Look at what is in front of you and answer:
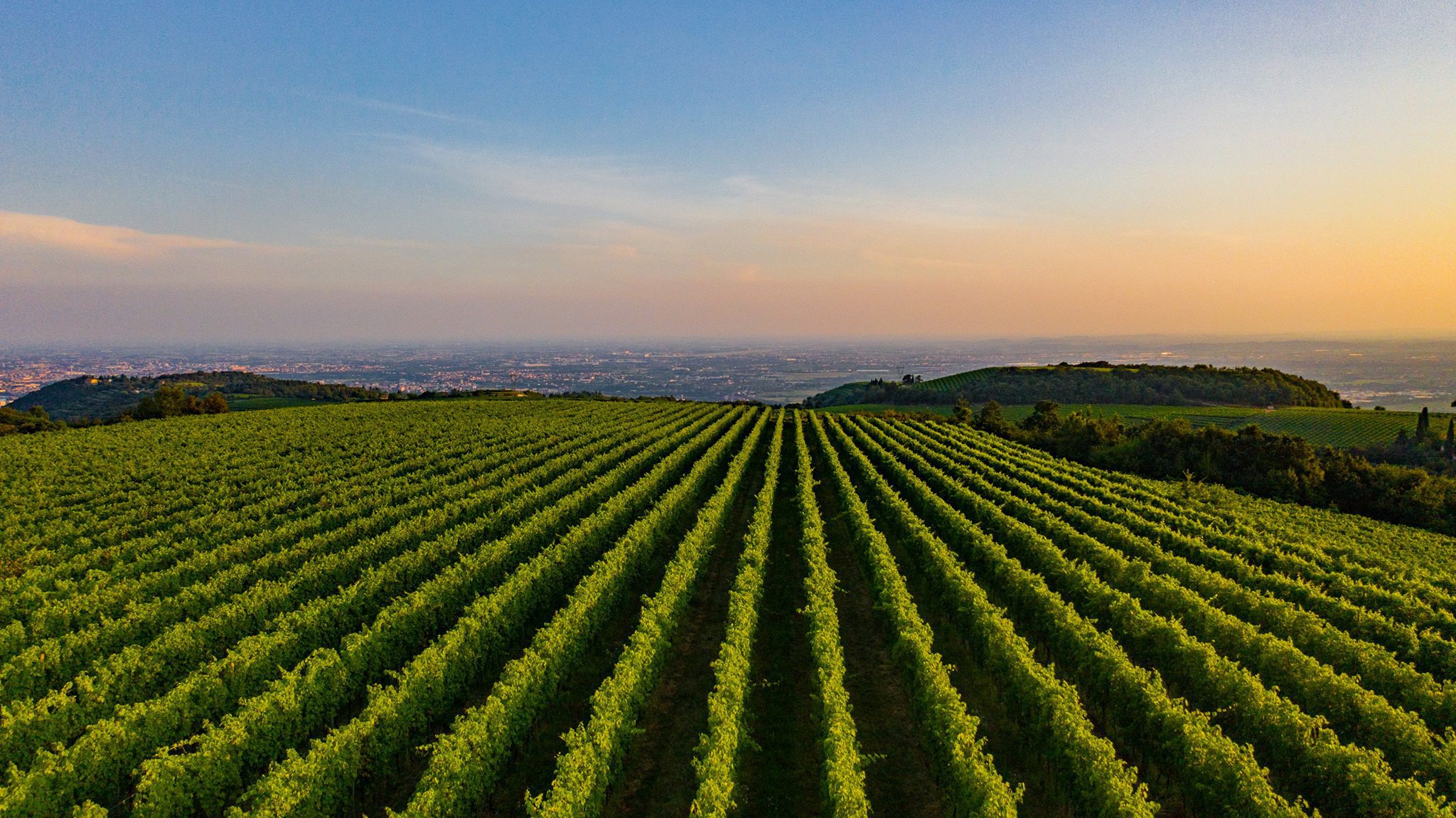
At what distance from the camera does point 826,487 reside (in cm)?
3203

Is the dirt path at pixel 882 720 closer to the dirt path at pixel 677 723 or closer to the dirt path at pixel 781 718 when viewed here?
the dirt path at pixel 781 718

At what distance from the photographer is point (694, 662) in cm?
1363

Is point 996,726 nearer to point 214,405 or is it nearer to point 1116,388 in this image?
point 214,405

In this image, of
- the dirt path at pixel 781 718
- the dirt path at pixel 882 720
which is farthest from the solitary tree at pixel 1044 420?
the dirt path at pixel 781 718

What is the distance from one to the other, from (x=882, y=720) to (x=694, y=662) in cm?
428

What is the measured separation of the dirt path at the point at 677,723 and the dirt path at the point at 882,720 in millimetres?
3013

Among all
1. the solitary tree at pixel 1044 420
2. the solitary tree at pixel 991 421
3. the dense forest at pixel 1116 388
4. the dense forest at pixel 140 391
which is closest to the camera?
the solitary tree at pixel 1044 420

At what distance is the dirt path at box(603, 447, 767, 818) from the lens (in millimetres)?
9492

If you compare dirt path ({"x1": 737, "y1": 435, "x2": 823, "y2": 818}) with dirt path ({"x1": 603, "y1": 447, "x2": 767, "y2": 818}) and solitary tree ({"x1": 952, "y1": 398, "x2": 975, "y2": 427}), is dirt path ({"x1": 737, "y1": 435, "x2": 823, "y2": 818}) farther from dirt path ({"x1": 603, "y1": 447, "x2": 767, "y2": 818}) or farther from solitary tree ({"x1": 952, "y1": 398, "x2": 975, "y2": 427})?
solitary tree ({"x1": 952, "y1": 398, "x2": 975, "y2": 427})

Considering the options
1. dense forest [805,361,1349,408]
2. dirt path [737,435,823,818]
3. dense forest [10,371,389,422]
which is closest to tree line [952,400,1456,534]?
dirt path [737,435,823,818]

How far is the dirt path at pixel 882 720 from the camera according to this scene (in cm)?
955

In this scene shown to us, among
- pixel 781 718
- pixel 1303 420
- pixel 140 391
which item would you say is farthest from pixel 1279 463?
pixel 140 391

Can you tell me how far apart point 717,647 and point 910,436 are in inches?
1508

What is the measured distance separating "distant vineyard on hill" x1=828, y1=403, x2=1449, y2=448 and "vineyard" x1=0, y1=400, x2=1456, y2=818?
39.5m
